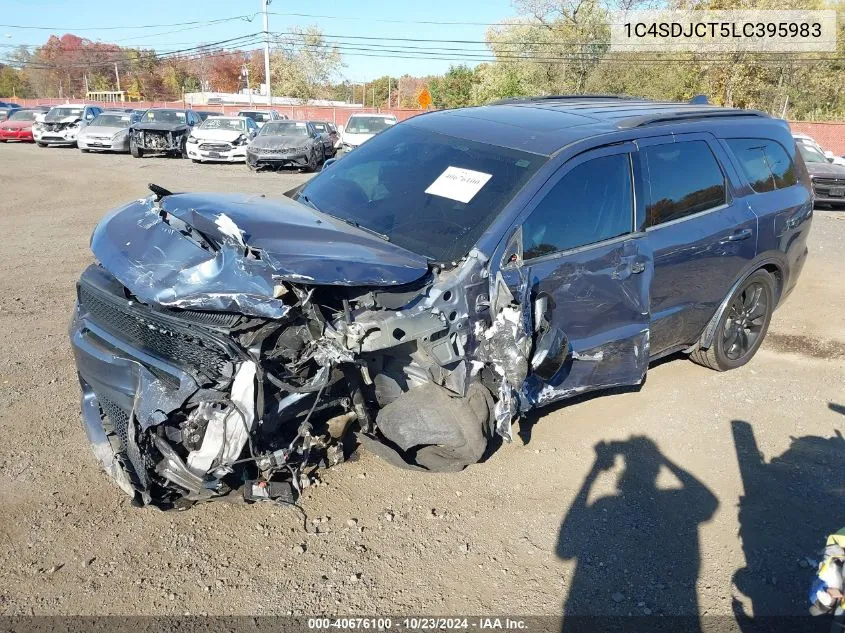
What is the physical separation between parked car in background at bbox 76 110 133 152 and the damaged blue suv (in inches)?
760

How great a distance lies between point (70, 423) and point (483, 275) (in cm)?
265

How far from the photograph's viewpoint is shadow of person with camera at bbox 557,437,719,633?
275 cm

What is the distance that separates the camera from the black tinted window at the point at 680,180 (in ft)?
13.0

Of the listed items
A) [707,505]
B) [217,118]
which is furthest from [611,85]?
[707,505]

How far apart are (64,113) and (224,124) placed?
817 cm

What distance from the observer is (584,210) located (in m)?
3.63

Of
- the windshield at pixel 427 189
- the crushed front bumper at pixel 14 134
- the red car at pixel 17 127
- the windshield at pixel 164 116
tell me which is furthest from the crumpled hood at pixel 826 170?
the crushed front bumper at pixel 14 134

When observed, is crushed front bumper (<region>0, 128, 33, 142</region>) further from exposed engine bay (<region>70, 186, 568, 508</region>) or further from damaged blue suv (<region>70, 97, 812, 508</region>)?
exposed engine bay (<region>70, 186, 568, 508</region>)

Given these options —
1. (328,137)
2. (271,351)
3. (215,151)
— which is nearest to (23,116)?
(215,151)

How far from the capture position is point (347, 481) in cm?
347

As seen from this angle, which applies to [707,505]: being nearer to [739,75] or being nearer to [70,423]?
[70,423]

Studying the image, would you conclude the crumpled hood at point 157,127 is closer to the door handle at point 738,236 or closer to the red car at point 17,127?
the red car at point 17,127

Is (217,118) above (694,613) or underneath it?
above

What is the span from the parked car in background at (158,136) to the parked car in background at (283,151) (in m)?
3.51
